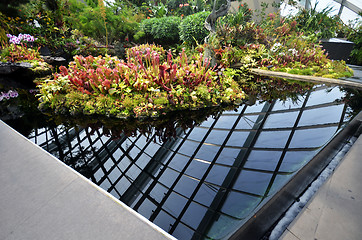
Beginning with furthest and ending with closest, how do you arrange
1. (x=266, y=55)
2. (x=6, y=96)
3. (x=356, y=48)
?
(x=356, y=48) < (x=266, y=55) < (x=6, y=96)

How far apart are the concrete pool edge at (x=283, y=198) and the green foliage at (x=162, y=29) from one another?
10.0 metres

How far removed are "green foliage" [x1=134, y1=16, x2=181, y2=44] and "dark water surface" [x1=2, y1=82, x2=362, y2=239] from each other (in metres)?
8.74

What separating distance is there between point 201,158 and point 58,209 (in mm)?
1449

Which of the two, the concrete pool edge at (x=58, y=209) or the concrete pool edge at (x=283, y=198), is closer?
the concrete pool edge at (x=58, y=209)

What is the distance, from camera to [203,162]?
6.49ft

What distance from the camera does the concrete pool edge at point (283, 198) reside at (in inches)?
47.9

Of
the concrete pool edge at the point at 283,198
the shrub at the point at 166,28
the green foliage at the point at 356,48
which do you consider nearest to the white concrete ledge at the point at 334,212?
the concrete pool edge at the point at 283,198

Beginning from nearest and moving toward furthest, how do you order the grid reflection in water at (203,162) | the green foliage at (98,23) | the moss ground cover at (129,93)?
1. the grid reflection in water at (203,162)
2. the moss ground cover at (129,93)
3. the green foliage at (98,23)

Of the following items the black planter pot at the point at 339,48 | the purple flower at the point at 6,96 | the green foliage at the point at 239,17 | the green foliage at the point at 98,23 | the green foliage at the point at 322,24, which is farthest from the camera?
the green foliage at the point at 98,23

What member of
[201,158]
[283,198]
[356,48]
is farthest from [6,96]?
[356,48]

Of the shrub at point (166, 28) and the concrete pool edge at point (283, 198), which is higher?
the shrub at point (166, 28)

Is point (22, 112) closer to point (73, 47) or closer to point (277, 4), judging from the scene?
point (73, 47)

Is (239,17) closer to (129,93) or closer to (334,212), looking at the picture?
(129,93)

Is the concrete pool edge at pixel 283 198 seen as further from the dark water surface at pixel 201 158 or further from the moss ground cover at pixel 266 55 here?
the moss ground cover at pixel 266 55
